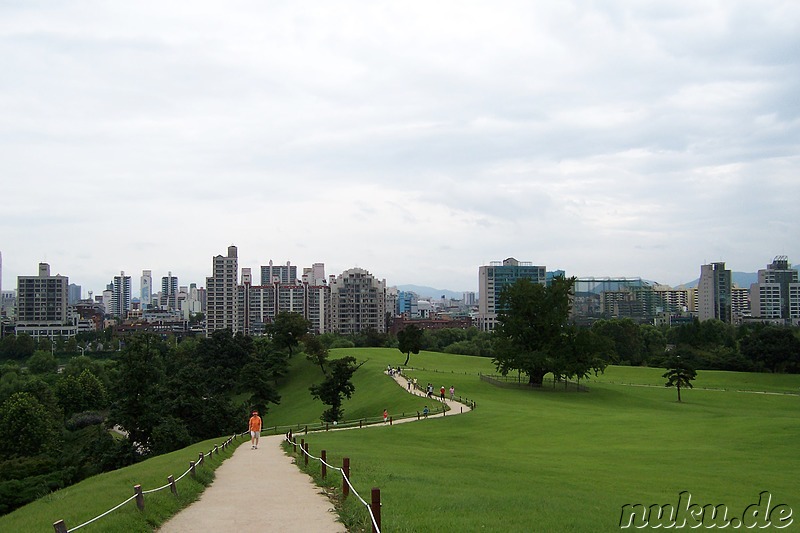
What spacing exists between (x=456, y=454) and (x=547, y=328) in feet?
150

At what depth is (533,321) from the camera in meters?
76.9

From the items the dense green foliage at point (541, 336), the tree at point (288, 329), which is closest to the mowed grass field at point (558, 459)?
the dense green foliage at point (541, 336)

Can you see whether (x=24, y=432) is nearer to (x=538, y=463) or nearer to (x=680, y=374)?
(x=538, y=463)

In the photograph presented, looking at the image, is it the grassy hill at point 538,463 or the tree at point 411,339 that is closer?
the grassy hill at point 538,463

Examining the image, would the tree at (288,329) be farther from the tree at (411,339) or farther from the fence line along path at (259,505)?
the fence line along path at (259,505)

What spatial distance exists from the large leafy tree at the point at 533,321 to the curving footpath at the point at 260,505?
2064 inches

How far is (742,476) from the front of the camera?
84.8 feet

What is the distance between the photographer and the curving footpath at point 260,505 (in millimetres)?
14664

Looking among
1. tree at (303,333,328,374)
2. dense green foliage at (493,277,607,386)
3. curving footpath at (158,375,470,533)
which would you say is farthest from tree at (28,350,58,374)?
curving footpath at (158,375,470,533)

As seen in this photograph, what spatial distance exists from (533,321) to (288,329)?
48.2 m

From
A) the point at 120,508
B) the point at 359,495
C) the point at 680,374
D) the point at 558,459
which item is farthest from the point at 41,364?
the point at 359,495

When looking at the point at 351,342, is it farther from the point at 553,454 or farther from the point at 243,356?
the point at 553,454

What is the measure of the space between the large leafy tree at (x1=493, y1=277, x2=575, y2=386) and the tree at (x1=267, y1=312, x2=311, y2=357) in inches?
1714

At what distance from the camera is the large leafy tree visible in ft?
245
